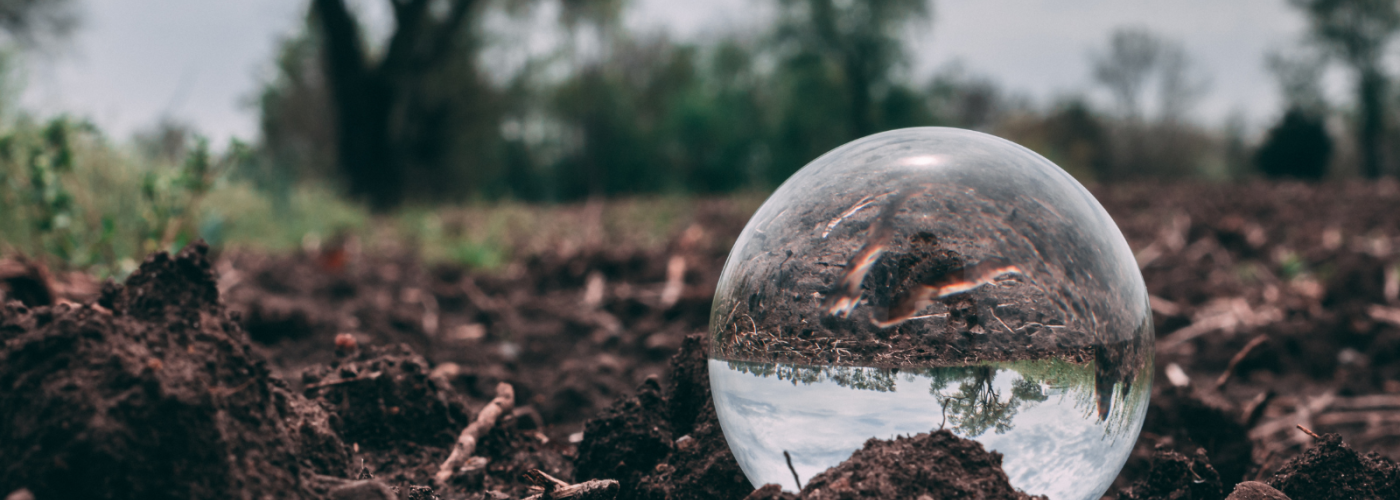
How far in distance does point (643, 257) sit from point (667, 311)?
175cm

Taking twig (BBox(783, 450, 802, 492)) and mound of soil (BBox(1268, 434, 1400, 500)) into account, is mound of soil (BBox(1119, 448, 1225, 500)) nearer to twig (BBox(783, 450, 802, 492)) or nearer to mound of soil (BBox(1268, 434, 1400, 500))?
mound of soil (BBox(1268, 434, 1400, 500))

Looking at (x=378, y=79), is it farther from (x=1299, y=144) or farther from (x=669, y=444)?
(x=1299, y=144)

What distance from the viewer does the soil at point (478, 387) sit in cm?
120

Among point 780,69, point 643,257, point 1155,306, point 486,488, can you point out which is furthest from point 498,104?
point 486,488

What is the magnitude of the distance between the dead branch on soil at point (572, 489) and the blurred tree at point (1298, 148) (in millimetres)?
42685

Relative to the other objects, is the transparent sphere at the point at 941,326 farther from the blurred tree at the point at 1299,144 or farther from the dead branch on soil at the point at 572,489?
the blurred tree at the point at 1299,144

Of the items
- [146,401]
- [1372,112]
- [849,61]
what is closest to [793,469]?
[146,401]

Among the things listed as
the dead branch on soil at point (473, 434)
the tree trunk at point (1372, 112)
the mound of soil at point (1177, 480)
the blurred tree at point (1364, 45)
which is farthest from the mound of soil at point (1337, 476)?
the tree trunk at point (1372, 112)

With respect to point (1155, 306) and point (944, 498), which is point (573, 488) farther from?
point (1155, 306)

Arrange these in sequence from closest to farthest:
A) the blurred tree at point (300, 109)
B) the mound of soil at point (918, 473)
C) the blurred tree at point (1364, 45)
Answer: the mound of soil at point (918, 473)
the blurred tree at point (300, 109)
the blurred tree at point (1364, 45)

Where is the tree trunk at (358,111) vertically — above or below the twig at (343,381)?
above

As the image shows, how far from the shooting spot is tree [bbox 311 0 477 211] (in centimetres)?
1608

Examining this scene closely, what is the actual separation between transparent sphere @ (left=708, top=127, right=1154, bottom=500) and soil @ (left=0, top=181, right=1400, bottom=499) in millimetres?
62

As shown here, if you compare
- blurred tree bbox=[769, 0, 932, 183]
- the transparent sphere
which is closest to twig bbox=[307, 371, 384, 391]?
the transparent sphere
